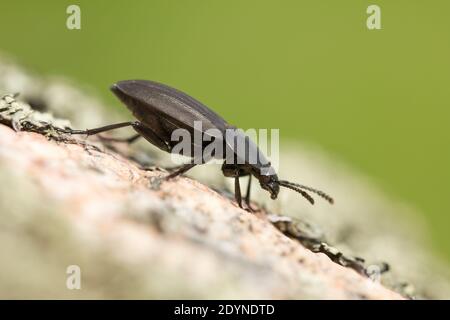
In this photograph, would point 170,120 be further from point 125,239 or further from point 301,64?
point 301,64

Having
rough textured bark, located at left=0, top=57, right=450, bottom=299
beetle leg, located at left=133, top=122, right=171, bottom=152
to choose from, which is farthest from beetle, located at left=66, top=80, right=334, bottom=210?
rough textured bark, located at left=0, top=57, right=450, bottom=299

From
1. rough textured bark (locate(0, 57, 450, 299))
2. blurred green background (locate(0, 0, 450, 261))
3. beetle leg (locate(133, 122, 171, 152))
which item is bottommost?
rough textured bark (locate(0, 57, 450, 299))

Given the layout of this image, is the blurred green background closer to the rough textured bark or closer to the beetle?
the beetle

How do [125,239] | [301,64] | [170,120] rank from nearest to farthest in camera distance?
1. [125,239]
2. [170,120]
3. [301,64]

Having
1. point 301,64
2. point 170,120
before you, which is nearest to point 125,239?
point 170,120

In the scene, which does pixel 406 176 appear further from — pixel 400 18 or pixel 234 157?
pixel 234 157

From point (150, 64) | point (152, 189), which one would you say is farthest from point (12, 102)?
point (150, 64)
